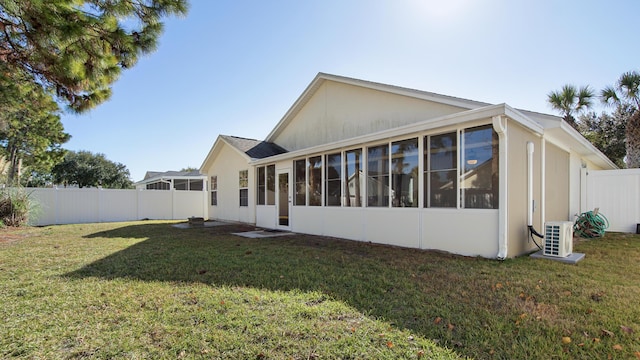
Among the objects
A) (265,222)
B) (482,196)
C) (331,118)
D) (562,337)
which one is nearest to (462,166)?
(482,196)

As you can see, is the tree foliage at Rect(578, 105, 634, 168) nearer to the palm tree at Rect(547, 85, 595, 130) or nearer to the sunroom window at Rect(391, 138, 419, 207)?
the palm tree at Rect(547, 85, 595, 130)

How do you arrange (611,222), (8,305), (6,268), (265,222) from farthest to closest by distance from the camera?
(265,222) < (611,222) < (6,268) < (8,305)

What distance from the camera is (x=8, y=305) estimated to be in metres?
3.66

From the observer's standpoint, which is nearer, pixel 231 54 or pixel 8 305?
pixel 8 305

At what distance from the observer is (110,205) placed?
16.0 metres

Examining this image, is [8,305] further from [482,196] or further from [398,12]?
[398,12]

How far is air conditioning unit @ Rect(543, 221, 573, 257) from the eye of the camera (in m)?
5.88

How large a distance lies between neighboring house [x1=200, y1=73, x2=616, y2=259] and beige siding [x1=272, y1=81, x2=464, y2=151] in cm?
3

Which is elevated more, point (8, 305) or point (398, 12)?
point (398, 12)

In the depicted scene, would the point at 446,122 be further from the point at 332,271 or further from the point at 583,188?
the point at 583,188

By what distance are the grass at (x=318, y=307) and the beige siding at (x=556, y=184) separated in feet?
5.94

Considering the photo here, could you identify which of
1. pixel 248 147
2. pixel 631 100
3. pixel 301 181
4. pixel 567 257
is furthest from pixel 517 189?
pixel 631 100

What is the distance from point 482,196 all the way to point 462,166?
2.25ft

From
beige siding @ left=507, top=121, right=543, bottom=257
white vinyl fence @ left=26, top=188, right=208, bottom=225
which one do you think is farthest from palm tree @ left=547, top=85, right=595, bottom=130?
white vinyl fence @ left=26, top=188, right=208, bottom=225
